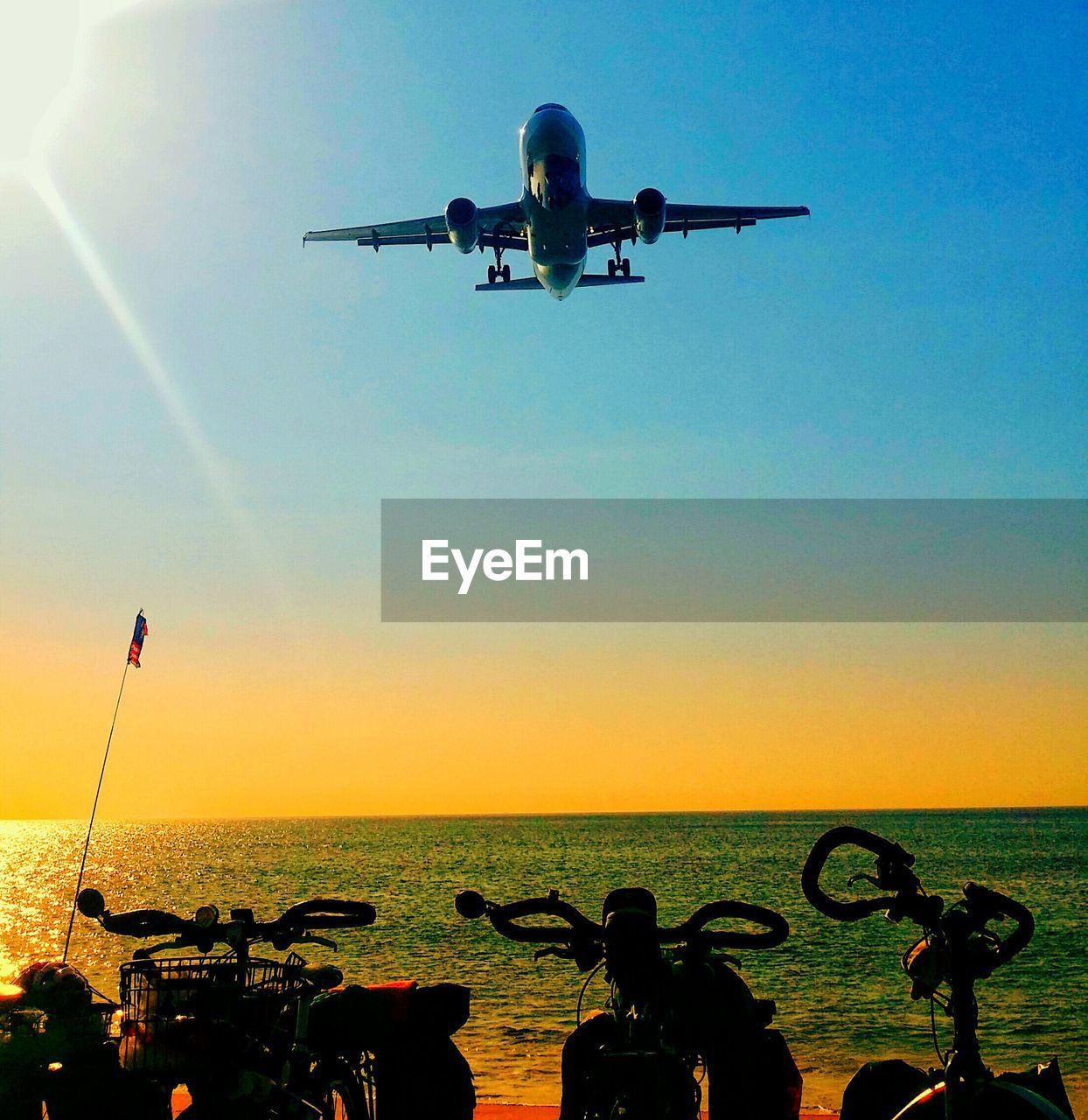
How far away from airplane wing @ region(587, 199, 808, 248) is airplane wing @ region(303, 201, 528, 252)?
91.7 inches

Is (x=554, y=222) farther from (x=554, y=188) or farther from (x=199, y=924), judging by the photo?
(x=199, y=924)

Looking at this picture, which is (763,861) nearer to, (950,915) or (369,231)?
(369,231)

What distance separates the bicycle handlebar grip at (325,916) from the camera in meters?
3.93

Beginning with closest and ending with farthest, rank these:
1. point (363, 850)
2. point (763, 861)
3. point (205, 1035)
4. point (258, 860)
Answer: point (205, 1035), point (763, 861), point (258, 860), point (363, 850)

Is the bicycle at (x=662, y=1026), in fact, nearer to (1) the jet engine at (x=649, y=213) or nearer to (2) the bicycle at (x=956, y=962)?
(2) the bicycle at (x=956, y=962)

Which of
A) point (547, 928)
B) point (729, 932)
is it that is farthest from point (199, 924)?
point (729, 932)

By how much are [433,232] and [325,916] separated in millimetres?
31522

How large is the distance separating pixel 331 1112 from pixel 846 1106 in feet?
6.25

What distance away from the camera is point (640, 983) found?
3166 mm

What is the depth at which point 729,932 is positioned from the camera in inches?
129

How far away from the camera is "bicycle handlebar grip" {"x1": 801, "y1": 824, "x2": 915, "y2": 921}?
2.96m

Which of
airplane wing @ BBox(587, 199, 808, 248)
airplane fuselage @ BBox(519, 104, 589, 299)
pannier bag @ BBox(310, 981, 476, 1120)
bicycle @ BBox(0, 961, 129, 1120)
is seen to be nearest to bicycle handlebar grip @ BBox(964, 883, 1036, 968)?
pannier bag @ BBox(310, 981, 476, 1120)

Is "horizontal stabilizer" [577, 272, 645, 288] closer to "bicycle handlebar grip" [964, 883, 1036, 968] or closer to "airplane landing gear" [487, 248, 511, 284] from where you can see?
"airplane landing gear" [487, 248, 511, 284]

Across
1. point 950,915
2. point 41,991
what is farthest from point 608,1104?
point 41,991
